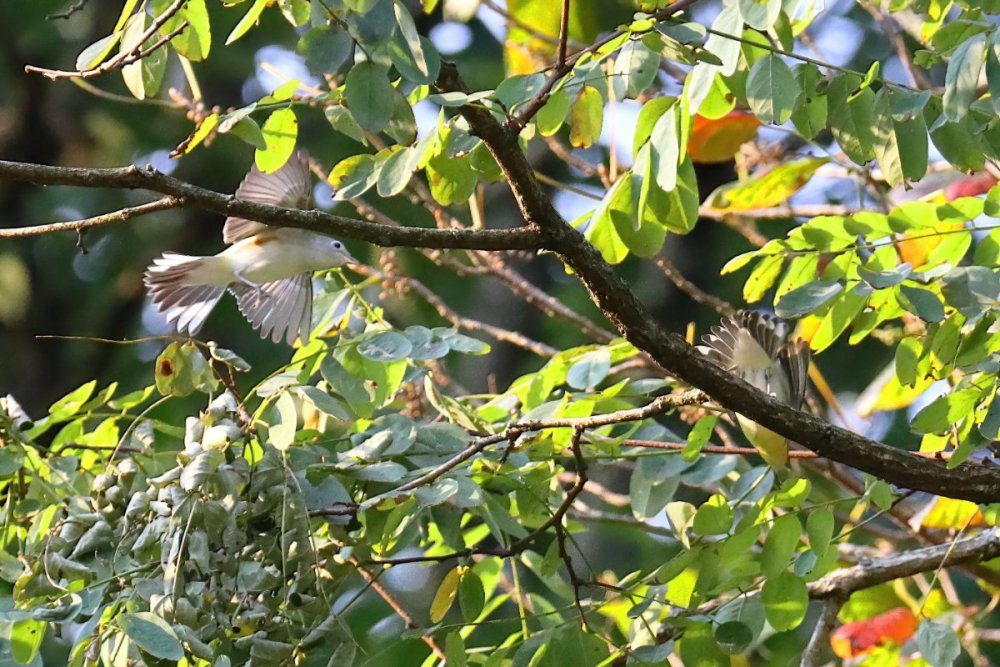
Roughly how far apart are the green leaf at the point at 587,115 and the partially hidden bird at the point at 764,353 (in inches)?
14.3

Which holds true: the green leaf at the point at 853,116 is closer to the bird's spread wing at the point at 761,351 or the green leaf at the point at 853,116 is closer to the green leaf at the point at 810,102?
the green leaf at the point at 810,102

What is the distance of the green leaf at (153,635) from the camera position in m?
1.22

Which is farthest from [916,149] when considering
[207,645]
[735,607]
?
[207,645]

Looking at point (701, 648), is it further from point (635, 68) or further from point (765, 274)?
point (635, 68)

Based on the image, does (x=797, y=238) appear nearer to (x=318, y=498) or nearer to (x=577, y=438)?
(x=577, y=438)

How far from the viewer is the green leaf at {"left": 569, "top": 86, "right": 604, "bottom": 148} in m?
1.53

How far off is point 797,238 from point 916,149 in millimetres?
231

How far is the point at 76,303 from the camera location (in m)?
5.09

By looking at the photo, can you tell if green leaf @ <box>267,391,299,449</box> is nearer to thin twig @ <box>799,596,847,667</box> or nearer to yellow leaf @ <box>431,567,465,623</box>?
yellow leaf @ <box>431,567,465,623</box>

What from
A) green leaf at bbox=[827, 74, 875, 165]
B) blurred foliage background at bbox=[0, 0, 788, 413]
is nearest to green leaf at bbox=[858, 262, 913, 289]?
green leaf at bbox=[827, 74, 875, 165]

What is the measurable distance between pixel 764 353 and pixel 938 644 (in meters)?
0.47

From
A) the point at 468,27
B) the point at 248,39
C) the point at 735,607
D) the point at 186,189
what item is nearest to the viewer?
the point at 186,189

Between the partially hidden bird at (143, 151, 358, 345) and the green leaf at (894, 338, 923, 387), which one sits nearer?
the green leaf at (894, 338, 923, 387)

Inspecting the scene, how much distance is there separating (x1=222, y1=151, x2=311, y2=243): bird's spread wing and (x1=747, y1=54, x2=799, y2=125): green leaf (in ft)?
2.51
